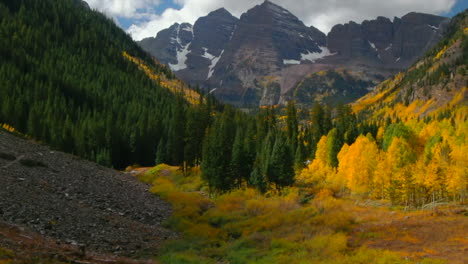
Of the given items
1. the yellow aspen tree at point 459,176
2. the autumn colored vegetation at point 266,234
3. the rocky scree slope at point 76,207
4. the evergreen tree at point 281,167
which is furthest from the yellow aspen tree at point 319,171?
the rocky scree slope at point 76,207

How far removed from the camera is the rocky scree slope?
84.8 ft

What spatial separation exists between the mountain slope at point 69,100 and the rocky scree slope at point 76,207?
4363cm

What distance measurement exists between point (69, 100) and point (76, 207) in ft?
378

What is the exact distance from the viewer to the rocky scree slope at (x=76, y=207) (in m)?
25.8

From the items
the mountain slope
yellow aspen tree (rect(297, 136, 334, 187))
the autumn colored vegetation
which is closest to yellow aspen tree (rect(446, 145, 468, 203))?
the autumn colored vegetation

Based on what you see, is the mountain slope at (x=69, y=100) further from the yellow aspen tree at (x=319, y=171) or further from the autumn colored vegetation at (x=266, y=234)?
the autumn colored vegetation at (x=266, y=234)

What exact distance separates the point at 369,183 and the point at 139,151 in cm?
7252

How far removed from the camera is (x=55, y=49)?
18100 centimetres

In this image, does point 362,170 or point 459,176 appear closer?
point 459,176

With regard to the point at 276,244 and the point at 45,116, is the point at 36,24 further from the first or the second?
the point at 276,244

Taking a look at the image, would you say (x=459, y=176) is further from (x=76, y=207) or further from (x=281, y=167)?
(x=76, y=207)

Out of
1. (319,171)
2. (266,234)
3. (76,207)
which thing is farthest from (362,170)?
(76,207)

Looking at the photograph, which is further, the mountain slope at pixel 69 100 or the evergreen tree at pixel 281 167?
the mountain slope at pixel 69 100

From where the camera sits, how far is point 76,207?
106ft
